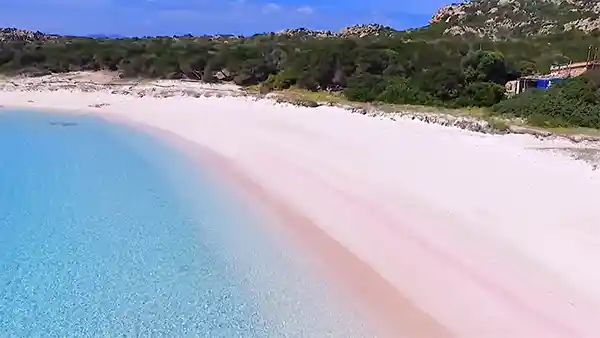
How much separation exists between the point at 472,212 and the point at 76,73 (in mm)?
34875

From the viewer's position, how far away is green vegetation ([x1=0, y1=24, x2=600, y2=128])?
63.0 feet

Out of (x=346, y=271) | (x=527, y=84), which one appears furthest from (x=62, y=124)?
(x=346, y=271)

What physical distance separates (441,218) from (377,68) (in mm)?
19844

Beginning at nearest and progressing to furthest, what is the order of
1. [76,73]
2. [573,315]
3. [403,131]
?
[573,315], [403,131], [76,73]

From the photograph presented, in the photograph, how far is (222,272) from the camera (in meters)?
7.20

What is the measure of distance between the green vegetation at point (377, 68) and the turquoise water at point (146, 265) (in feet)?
36.1

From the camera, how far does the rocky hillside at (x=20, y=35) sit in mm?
58241

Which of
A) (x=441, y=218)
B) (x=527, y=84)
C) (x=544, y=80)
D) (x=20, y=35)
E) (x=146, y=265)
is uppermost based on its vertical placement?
(x=20, y=35)

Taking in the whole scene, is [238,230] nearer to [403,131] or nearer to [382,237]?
[382,237]

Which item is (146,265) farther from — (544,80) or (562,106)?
(544,80)

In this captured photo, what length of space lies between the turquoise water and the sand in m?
0.67

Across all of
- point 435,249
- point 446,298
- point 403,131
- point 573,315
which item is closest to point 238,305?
point 446,298

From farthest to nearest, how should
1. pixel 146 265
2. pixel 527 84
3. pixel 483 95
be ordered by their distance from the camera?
pixel 527 84 → pixel 483 95 → pixel 146 265

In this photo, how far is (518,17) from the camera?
50062 mm
